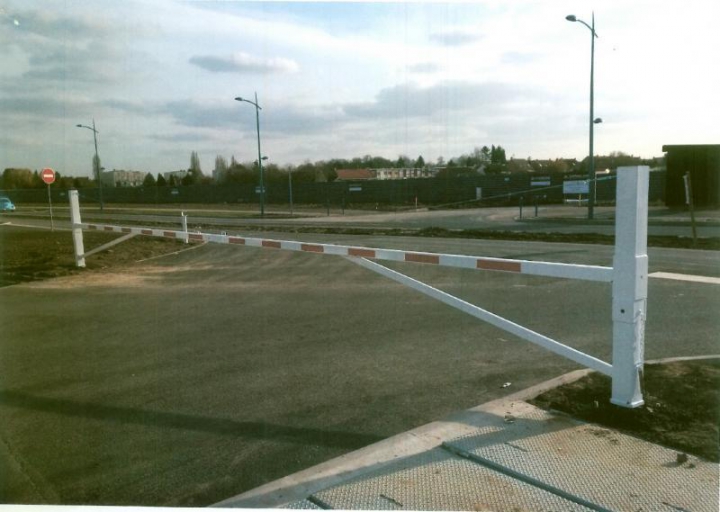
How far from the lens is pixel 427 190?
47.4m

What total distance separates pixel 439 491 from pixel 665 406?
1812 millimetres

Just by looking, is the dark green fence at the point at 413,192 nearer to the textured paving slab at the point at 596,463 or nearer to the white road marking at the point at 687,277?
the white road marking at the point at 687,277

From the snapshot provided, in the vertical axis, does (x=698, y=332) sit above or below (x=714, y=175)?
below

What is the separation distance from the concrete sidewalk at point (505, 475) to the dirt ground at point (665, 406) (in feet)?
0.46

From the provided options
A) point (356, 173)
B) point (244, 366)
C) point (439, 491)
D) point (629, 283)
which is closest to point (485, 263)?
point (629, 283)

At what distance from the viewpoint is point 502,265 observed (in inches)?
169

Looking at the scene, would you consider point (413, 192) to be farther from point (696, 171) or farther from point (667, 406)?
point (667, 406)

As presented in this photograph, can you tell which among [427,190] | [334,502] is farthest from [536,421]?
[427,190]

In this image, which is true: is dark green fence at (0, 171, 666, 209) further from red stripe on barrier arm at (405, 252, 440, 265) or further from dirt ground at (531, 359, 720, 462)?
dirt ground at (531, 359, 720, 462)

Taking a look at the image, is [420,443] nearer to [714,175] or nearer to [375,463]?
[375,463]

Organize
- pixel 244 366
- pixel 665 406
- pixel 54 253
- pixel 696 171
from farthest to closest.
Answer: pixel 696 171
pixel 54 253
pixel 244 366
pixel 665 406

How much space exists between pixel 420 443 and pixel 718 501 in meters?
1.57

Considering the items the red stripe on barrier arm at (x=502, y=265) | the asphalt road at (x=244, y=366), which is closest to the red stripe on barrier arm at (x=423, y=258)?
the red stripe on barrier arm at (x=502, y=265)

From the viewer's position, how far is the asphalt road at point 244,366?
11.6 ft
